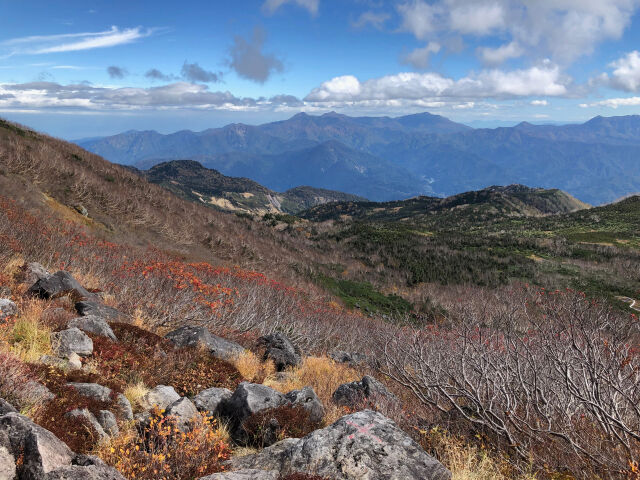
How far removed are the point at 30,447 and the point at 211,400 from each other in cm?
333

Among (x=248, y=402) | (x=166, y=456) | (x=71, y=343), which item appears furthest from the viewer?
(x=71, y=343)

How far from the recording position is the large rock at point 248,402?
18.7 ft

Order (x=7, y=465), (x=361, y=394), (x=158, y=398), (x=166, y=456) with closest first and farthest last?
1. (x=7, y=465)
2. (x=166, y=456)
3. (x=158, y=398)
4. (x=361, y=394)

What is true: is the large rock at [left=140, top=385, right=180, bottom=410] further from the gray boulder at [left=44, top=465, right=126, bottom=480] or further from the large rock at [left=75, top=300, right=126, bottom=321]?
the large rock at [left=75, top=300, right=126, bottom=321]

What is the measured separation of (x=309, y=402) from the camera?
621 centimetres

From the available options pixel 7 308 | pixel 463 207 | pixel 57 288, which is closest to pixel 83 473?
pixel 7 308

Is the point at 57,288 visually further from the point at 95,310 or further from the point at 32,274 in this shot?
the point at 32,274

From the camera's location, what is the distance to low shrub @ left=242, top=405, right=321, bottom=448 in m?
5.37

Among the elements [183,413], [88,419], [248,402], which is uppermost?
[88,419]

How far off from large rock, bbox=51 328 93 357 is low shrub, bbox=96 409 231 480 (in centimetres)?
244

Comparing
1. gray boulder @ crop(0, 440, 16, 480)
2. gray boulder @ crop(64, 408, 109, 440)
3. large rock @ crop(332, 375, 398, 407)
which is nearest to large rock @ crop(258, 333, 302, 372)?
large rock @ crop(332, 375, 398, 407)

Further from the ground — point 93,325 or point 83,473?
point 83,473

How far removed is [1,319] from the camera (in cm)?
613

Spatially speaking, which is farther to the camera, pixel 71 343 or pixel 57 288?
pixel 57 288
